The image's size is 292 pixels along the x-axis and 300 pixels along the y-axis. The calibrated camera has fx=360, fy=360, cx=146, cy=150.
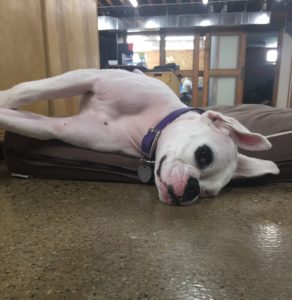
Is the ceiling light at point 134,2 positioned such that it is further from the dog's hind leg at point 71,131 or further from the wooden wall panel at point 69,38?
the dog's hind leg at point 71,131

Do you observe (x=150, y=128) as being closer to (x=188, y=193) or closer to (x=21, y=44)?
(x=188, y=193)

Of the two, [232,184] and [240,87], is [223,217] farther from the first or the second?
[240,87]

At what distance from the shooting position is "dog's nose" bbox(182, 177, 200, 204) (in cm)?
99

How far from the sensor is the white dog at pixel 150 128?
101 centimetres

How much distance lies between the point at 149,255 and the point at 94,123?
0.61 meters

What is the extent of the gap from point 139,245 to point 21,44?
109 cm

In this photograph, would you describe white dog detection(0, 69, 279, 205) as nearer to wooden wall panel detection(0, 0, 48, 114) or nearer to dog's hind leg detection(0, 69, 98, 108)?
dog's hind leg detection(0, 69, 98, 108)

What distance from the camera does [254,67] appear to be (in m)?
8.65

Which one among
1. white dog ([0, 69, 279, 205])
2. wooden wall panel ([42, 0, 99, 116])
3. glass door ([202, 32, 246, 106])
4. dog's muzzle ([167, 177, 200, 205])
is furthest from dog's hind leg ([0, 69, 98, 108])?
glass door ([202, 32, 246, 106])

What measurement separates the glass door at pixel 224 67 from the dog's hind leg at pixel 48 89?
5986 mm

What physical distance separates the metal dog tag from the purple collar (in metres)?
0.03

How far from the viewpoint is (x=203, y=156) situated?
3.28 feet

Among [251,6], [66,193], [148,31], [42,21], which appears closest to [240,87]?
[251,6]

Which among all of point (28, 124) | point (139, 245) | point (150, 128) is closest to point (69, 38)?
point (28, 124)
